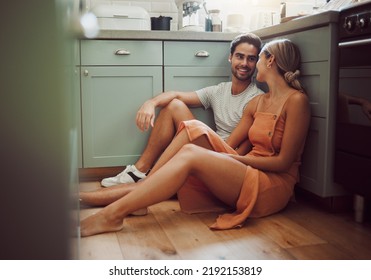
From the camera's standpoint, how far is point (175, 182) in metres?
1.73

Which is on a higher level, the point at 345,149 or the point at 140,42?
the point at 140,42

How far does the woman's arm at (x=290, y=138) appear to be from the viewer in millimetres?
1885

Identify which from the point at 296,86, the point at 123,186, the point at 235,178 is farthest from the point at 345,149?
the point at 123,186

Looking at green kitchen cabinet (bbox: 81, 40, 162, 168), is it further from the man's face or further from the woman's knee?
the woman's knee

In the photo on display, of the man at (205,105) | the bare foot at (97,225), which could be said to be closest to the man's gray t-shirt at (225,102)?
the man at (205,105)

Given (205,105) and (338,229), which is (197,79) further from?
(338,229)

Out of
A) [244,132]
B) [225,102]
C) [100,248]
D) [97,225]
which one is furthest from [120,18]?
[100,248]

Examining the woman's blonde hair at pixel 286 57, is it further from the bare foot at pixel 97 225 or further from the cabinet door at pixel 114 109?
the bare foot at pixel 97 225

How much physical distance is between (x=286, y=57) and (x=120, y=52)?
98 cm

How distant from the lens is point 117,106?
260cm

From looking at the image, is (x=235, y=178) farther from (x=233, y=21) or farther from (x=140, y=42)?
(x=233, y=21)

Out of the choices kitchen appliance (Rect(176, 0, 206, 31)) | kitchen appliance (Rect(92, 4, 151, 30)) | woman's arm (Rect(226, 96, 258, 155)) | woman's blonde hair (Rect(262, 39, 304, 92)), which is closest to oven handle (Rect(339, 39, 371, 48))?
woman's blonde hair (Rect(262, 39, 304, 92))

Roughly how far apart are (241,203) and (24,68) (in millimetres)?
1489

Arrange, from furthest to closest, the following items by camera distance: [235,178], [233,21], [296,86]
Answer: [233,21]
[296,86]
[235,178]
